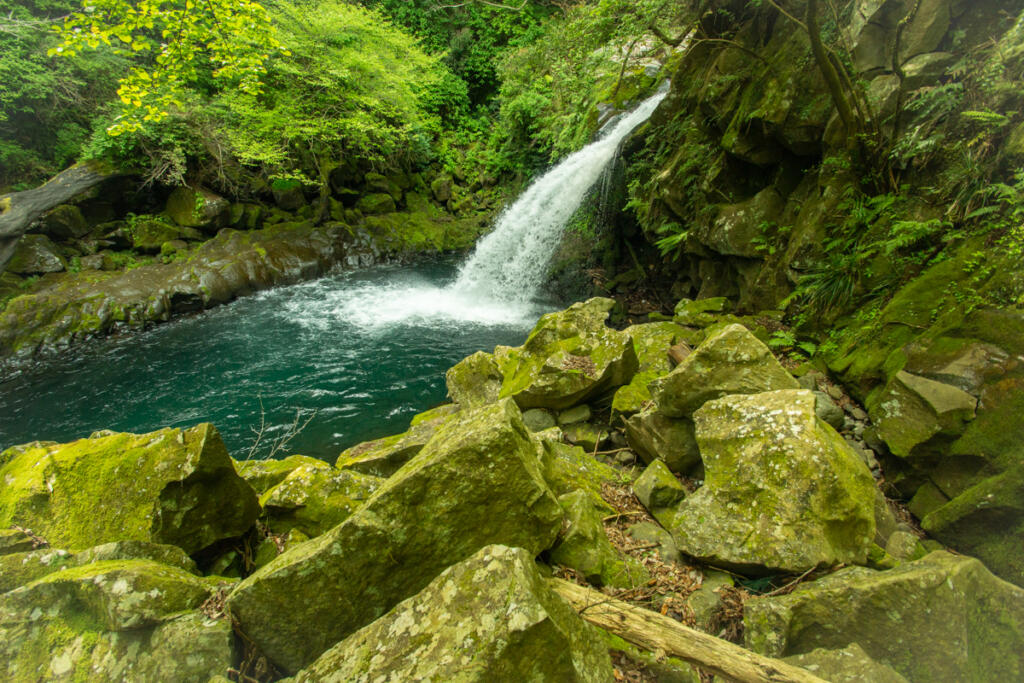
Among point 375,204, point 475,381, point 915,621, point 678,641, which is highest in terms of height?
point 375,204

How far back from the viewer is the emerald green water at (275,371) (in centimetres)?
743

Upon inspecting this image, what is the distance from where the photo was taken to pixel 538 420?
5.55 m

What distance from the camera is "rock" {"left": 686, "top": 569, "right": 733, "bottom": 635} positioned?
246 centimetres

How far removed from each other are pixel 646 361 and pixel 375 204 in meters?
16.0

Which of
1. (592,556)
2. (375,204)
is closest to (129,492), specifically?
(592,556)

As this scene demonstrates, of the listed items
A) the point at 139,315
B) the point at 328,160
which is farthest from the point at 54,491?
the point at 328,160

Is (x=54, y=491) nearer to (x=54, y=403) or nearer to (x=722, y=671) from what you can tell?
(x=722, y=671)

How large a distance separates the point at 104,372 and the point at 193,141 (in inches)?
345

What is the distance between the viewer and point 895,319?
14.5 feet

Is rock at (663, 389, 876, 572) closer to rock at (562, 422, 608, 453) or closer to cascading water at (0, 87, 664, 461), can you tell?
rock at (562, 422, 608, 453)

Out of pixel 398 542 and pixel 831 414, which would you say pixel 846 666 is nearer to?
pixel 398 542

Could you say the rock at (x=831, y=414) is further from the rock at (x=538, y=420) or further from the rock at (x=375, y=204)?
the rock at (x=375, y=204)

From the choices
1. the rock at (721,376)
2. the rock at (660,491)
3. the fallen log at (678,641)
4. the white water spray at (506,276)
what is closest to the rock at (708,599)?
the fallen log at (678,641)

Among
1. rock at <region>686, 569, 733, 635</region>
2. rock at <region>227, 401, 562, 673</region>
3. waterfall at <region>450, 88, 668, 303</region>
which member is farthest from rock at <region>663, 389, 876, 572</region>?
waterfall at <region>450, 88, 668, 303</region>
